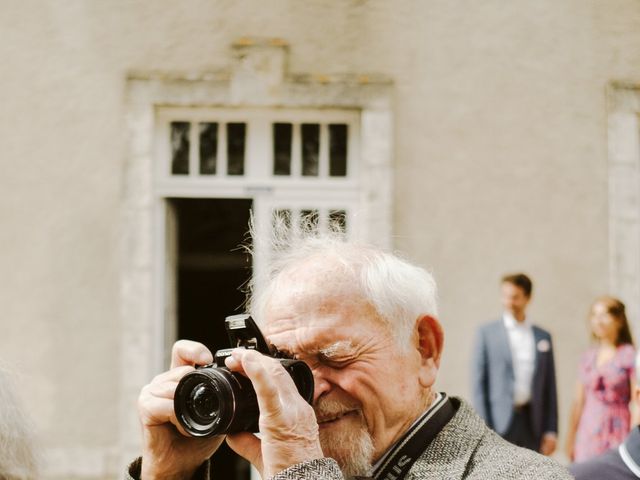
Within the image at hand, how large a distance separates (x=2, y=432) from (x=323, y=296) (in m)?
0.69

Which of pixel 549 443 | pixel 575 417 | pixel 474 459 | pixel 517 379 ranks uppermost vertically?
pixel 474 459

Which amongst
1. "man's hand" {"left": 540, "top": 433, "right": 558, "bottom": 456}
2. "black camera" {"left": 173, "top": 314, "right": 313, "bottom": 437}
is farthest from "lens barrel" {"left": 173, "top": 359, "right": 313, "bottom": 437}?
"man's hand" {"left": 540, "top": 433, "right": 558, "bottom": 456}

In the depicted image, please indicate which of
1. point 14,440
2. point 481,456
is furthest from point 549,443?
point 14,440

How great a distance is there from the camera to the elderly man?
6.49 ft

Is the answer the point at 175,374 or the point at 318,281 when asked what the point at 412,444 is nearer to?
the point at 318,281

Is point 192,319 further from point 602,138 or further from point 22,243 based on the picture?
point 602,138

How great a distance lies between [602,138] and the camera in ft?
20.6

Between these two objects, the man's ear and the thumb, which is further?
the man's ear

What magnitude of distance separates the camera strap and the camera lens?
13.5 inches

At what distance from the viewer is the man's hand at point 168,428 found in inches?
82.3

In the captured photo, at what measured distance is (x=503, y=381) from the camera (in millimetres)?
5836

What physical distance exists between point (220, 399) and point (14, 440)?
0.37 meters

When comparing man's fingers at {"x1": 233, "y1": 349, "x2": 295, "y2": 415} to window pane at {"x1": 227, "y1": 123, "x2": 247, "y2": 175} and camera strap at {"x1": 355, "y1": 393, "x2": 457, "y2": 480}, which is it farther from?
window pane at {"x1": 227, "y1": 123, "x2": 247, "y2": 175}

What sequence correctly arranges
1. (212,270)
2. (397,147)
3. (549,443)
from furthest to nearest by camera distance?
(212,270), (397,147), (549,443)
